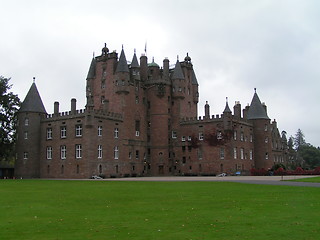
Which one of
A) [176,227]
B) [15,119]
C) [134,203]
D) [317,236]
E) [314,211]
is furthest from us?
[15,119]

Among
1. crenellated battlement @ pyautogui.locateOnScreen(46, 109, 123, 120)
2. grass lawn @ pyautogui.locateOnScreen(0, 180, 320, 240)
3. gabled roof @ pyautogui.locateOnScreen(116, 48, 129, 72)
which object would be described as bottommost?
grass lawn @ pyautogui.locateOnScreen(0, 180, 320, 240)

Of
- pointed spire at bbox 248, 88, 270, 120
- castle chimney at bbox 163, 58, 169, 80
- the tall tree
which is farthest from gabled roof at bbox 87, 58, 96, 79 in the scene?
the tall tree

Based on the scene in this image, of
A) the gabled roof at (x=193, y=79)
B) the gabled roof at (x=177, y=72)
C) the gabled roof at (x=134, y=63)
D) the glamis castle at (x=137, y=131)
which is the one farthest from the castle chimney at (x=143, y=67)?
the gabled roof at (x=193, y=79)

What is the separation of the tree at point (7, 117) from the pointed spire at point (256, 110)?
44.0 m

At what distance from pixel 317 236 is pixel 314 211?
17.2 feet

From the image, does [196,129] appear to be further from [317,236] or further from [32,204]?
[317,236]

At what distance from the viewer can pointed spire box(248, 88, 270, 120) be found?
264ft

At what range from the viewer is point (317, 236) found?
38.1ft

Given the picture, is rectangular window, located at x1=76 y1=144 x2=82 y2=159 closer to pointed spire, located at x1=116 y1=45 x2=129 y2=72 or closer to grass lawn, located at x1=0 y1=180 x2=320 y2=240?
pointed spire, located at x1=116 y1=45 x2=129 y2=72

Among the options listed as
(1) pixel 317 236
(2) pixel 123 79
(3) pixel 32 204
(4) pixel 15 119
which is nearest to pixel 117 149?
(2) pixel 123 79

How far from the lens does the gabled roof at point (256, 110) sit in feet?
→ 264

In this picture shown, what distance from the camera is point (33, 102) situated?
70750 mm

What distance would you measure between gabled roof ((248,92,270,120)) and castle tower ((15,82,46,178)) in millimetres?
40573

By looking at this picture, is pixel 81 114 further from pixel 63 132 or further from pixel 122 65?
pixel 122 65
